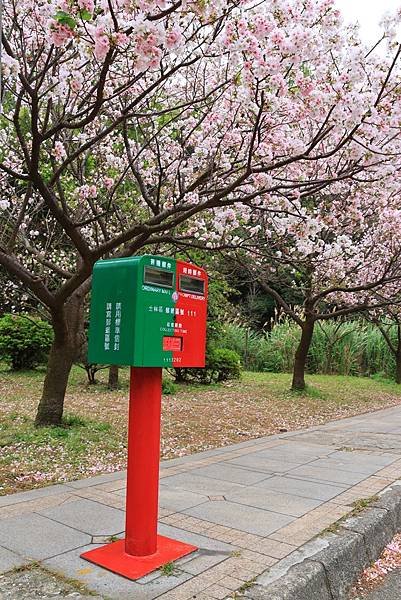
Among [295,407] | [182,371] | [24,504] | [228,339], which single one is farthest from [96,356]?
[228,339]

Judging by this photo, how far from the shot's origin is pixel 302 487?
5109 millimetres

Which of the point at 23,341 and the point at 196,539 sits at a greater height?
the point at 23,341

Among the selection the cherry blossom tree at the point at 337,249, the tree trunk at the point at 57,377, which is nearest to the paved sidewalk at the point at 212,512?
the tree trunk at the point at 57,377

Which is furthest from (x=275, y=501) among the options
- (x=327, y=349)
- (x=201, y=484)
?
(x=327, y=349)

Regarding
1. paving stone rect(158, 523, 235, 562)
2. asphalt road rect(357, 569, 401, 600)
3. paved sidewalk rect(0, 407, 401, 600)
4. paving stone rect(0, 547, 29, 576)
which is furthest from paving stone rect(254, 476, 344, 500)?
paving stone rect(0, 547, 29, 576)

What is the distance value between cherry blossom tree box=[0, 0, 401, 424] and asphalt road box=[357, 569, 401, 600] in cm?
352

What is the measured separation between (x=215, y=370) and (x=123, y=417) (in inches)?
233

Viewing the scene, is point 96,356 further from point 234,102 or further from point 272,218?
point 272,218

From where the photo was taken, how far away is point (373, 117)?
5160mm

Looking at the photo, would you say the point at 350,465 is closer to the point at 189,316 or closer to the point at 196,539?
the point at 196,539

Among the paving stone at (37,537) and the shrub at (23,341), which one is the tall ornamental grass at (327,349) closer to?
the shrub at (23,341)

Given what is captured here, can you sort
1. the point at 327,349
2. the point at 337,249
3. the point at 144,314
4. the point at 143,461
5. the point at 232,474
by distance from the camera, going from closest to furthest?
the point at 144,314
the point at 143,461
the point at 232,474
the point at 337,249
the point at 327,349

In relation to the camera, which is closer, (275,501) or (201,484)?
(275,501)

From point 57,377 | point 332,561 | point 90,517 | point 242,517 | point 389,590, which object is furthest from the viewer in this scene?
point 57,377
